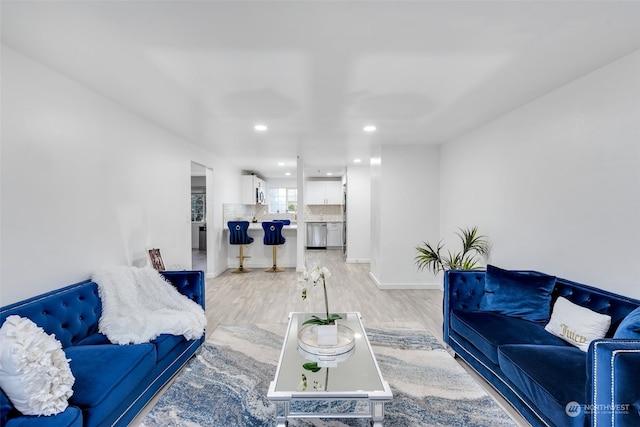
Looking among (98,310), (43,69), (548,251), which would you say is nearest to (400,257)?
(548,251)

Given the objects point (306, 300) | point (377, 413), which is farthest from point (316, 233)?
point (377, 413)

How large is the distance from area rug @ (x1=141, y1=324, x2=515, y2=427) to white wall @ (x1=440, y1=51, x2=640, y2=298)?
132 centimetres

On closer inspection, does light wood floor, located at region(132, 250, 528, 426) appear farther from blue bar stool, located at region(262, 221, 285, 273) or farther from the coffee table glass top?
the coffee table glass top

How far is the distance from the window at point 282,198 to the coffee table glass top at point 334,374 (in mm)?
9263

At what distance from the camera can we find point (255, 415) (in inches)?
73.7

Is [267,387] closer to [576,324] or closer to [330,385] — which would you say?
[330,385]

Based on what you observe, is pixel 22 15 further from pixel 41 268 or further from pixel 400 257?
pixel 400 257

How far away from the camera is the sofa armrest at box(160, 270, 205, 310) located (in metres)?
2.77

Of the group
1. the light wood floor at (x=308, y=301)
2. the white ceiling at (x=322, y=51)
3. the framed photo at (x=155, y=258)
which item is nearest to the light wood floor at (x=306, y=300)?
the light wood floor at (x=308, y=301)

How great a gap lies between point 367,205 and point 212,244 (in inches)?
150

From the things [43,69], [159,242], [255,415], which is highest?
[43,69]

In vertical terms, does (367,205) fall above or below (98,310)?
above

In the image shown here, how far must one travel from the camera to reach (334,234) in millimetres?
9539

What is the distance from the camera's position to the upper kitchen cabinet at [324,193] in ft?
31.9
